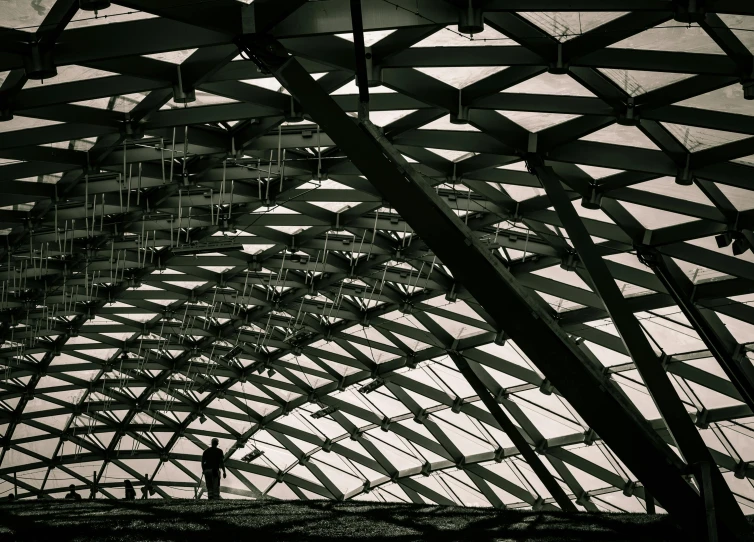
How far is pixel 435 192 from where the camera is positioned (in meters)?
15.7

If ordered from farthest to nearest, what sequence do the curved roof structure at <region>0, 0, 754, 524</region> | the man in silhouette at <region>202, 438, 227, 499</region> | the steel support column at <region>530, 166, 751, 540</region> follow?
the man in silhouette at <region>202, 438, 227, 499</region> < the steel support column at <region>530, 166, 751, 540</region> < the curved roof structure at <region>0, 0, 754, 524</region>

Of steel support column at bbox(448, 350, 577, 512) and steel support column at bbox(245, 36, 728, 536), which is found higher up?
steel support column at bbox(245, 36, 728, 536)

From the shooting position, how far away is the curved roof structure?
1612 centimetres

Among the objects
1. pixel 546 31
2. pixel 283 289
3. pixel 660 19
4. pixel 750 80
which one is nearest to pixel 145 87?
pixel 546 31

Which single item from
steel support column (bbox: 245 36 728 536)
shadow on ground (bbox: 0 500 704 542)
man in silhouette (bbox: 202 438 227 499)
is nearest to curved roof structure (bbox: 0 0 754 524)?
steel support column (bbox: 245 36 728 536)

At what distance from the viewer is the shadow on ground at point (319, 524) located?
16.9m

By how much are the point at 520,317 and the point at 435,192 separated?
2.62m

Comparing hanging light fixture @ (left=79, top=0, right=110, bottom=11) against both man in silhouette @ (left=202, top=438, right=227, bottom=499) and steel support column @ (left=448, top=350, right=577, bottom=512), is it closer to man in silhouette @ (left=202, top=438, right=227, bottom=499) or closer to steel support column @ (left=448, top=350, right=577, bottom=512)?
man in silhouette @ (left=202, top=438, right=227, bottom=499)

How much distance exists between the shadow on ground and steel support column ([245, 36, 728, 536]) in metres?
1.61

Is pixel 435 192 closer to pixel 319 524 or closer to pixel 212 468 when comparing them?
pixel 319 524

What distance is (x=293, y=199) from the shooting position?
2942cm

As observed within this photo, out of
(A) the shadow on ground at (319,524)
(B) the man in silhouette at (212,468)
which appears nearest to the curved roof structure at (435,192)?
(A) the shadow on ground at (319,524)

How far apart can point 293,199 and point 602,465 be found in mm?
23875

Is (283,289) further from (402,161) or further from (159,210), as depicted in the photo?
(402,161)
